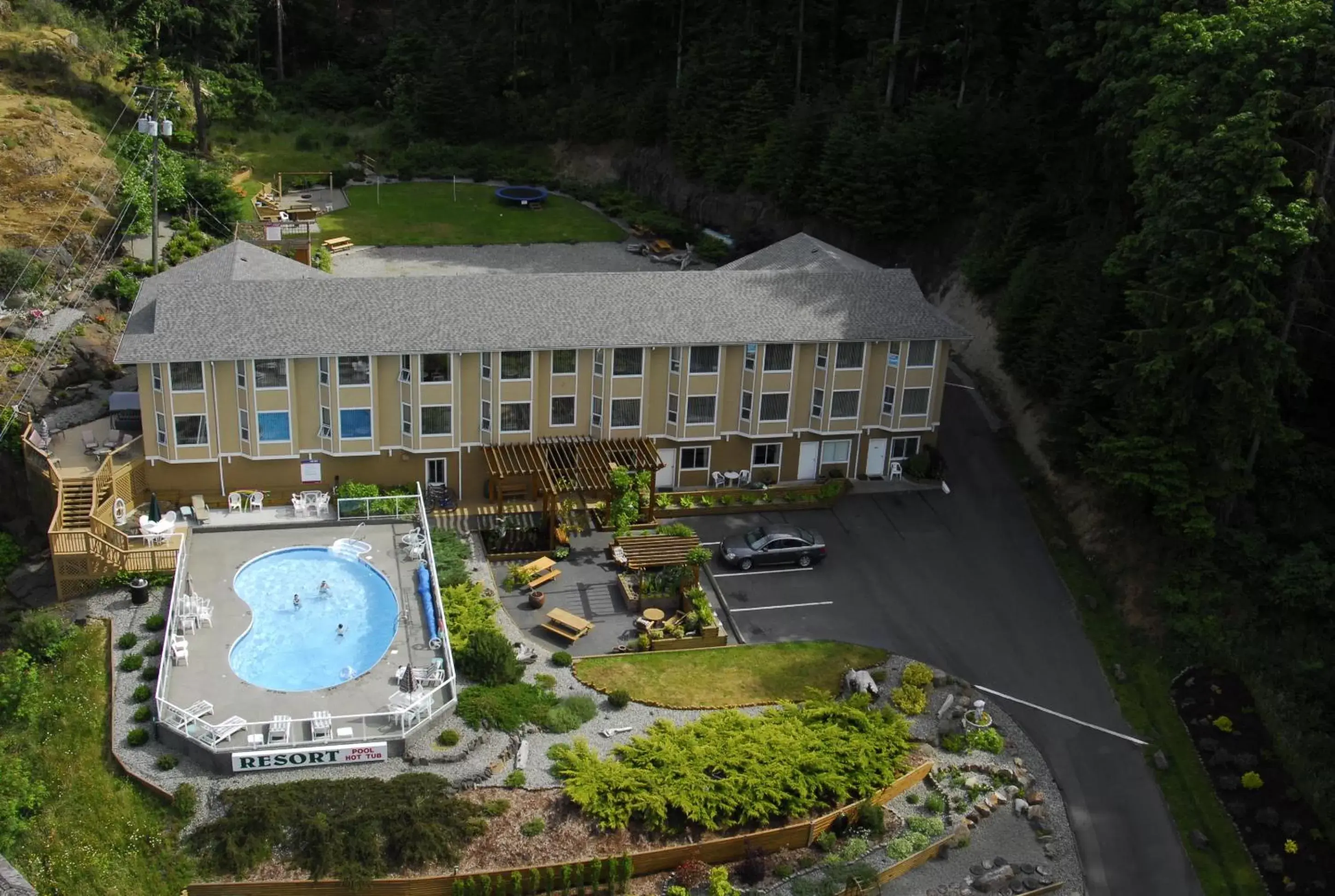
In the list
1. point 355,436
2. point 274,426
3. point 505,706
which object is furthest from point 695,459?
point 505,706

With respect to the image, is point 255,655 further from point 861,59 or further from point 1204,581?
point 861,59

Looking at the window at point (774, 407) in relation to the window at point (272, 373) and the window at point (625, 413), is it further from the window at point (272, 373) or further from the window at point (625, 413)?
the window at point (272, 373)

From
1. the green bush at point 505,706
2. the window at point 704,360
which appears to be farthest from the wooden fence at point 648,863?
the window at point 704,360

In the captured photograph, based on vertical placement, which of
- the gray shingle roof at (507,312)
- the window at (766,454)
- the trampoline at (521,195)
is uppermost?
the gray shingle roof at (507,312)

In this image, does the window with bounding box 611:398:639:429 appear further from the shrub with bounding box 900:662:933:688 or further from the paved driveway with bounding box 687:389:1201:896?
the shrub with bounding box 900:662:933:688

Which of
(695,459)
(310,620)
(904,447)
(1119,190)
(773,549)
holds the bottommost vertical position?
(310,620)

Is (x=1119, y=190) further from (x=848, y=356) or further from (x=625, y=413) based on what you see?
(x=625, y=413)

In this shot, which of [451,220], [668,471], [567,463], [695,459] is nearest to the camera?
[567,463]
